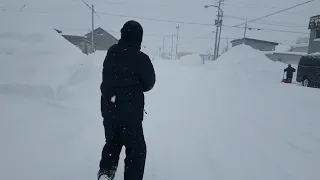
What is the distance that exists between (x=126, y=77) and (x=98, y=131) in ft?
8.08

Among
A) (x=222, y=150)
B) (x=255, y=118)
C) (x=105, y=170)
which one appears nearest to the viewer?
(x=105, y=170)

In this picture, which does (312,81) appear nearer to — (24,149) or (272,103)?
(272,103)

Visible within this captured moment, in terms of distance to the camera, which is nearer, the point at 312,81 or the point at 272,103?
the point at 272,103

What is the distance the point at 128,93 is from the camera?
7.55 feet

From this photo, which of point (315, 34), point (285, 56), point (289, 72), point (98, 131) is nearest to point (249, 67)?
point (289, 72)

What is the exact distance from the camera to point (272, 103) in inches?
312

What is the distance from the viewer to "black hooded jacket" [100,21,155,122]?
7.54 ft

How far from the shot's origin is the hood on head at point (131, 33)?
91.6 inches

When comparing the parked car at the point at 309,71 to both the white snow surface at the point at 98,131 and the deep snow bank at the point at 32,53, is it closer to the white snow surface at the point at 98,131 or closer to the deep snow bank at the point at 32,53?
the white snow surface at the point at 98,131

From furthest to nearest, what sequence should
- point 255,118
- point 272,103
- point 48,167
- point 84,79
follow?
point 272,103 → point 84,79 → point 255,118 → point 48,167

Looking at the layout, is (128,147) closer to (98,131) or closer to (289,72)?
(98,131)

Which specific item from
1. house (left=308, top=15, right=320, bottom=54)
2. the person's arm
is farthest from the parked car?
the person's arm

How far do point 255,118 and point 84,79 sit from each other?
4.85 meters

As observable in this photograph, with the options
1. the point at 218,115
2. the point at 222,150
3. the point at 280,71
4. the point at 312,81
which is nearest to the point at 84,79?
the point at 218,115
